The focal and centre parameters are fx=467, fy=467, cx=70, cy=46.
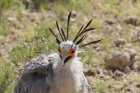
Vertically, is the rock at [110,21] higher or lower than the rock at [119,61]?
higher

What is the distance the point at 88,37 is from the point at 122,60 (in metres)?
1.26

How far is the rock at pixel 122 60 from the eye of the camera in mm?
6828

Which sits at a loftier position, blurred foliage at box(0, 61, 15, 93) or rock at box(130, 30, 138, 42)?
rock at box(130, 30, 138, 42)

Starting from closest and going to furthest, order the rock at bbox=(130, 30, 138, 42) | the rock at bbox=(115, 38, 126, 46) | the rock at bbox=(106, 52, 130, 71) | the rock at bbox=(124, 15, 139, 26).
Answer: the rock at bbox=(106, 52, 130, 71) < the rock at bbox=(115, 38, 126, 46) < the rock at bbox=(130, 30, 138, 42) < the rock at bbox=(124, 15, 139, 26)

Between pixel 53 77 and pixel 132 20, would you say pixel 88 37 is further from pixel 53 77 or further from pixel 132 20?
pixel 53 77

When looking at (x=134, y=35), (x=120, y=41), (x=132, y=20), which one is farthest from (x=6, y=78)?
(x=132, y=20)

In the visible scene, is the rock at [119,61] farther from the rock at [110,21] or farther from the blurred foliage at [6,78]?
the rock at [110,21]

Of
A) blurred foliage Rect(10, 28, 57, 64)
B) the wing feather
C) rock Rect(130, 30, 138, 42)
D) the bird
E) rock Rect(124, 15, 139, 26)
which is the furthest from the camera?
rock Rect(124, 15, 139, 26)

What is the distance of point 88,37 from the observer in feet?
26.1

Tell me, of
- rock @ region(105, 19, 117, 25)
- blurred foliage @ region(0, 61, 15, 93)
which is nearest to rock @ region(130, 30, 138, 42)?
rock @ region(105, 19, 117, 25)

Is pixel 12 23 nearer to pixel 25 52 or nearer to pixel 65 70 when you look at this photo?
pixel 25 52

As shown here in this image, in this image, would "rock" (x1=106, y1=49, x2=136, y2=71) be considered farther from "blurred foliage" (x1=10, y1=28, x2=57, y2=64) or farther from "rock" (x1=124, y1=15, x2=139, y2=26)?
"rock" (x1=124, y1=15, x2=139, y2=26)

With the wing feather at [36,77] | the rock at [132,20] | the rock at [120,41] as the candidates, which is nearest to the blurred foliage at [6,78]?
the wing feather at [36,77]

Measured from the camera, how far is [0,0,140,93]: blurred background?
6.62 meters
